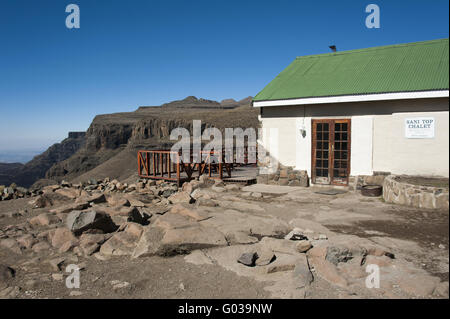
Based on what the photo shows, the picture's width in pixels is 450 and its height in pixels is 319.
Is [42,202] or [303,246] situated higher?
[303,246]

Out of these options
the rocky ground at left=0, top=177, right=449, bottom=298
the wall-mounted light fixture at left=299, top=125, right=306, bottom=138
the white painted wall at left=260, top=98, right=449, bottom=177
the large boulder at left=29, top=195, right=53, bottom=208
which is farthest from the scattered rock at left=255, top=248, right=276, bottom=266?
the large boulder at left=29, top=195, right=53, bottom=208

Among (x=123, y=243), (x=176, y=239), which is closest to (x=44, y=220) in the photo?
(x=123, y=243)

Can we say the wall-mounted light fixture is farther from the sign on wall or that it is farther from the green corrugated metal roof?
the sign on wall

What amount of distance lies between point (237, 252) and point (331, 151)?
538 cm

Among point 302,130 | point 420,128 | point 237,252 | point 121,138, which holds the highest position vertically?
point 121,138

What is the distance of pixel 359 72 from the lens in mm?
9117

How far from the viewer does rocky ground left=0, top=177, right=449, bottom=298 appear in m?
3.46

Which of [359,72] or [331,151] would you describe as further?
[331,151]

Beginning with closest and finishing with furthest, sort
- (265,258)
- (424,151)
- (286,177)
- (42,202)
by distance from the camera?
(424,151) → (265,258) → (286,177) → (42,202)

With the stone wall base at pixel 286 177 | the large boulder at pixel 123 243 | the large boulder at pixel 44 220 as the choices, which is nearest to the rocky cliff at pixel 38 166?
the large boulder at pixel 44 220

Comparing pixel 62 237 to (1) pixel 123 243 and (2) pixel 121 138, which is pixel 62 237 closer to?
(1) pixel 123 243

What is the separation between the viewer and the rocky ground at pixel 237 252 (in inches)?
136

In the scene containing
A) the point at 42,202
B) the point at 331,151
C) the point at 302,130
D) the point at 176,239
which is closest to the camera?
the point at 176,239
